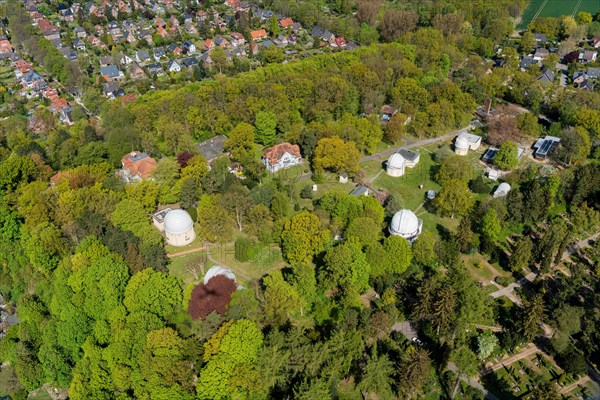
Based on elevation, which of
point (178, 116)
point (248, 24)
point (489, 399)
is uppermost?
point (489, 399)

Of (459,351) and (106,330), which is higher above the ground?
(459,351)

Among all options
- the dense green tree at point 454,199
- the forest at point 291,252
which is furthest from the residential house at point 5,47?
the dense green tree at point 454,199

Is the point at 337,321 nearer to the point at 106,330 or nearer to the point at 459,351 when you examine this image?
the point at 459,351

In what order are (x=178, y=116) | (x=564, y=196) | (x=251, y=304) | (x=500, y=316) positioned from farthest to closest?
(x=178, y=116) < (x=564, y=196) < (x=500, y=316) < (x=251, y=304)

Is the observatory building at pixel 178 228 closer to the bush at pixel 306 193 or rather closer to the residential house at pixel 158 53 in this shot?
the bush at pixel 306 193

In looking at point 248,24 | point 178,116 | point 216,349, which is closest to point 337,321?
point 216,349

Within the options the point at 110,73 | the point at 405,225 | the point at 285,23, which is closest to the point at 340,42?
the point at 285,23

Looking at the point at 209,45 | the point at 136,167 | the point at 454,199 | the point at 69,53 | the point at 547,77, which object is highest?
the point at 454,199

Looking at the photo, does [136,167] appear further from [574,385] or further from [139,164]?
[574,385]
